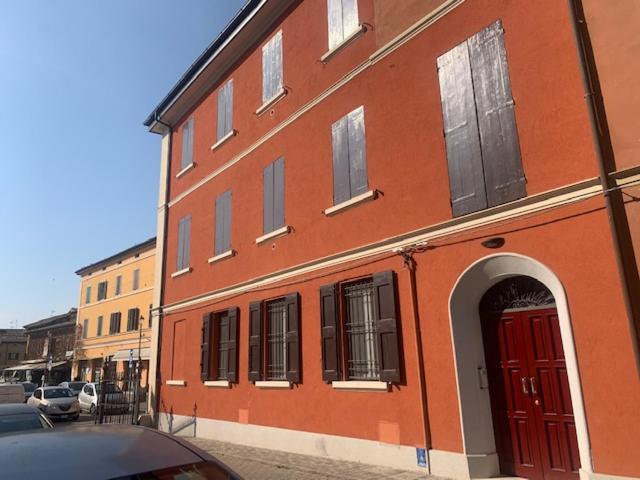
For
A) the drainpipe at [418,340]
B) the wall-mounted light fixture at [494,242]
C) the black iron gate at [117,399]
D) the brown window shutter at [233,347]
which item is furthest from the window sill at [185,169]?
the wall-mounted light fixture at [494,242]

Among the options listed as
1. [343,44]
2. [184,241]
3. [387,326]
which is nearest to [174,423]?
[184,241]

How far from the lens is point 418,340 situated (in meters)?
8.32

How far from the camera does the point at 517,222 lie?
727 centimetres

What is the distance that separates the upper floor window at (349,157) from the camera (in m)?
10.1

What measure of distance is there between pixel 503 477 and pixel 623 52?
6.08 meters

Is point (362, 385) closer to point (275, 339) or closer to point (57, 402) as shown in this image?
point (275, 339)

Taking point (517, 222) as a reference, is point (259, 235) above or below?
above

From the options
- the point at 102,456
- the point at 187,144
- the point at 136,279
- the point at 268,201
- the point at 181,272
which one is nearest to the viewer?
the point at 102,456

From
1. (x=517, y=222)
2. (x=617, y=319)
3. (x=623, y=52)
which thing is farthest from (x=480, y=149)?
(x=617, y=319)

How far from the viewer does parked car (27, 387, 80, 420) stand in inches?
925

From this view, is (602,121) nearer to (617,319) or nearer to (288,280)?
(617,319)

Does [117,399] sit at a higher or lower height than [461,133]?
lower

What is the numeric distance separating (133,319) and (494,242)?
36696 millimetres

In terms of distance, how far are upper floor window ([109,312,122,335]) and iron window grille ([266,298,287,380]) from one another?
33.1m
